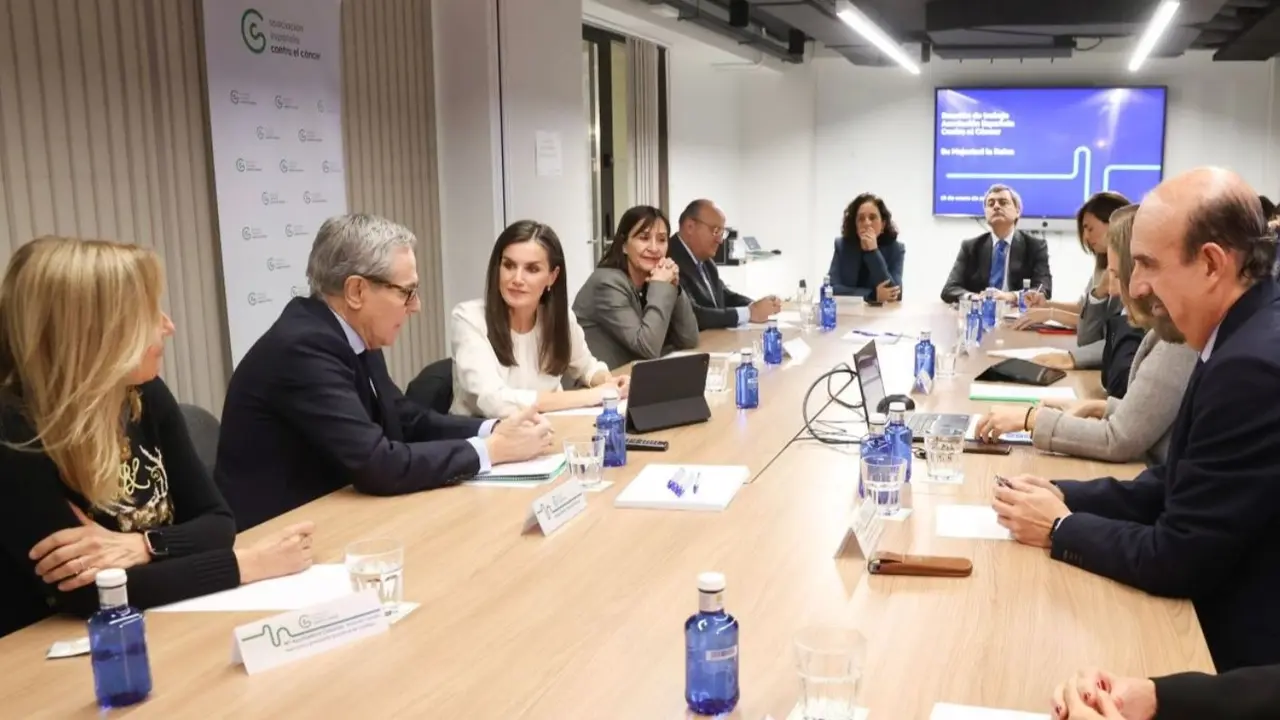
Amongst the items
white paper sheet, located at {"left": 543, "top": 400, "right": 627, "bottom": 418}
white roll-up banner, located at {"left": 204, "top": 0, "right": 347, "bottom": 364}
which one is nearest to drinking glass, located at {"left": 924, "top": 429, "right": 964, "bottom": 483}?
white paper sheet, located at {"left": 543, "top": 400, "right": 627, "bottom": 418}

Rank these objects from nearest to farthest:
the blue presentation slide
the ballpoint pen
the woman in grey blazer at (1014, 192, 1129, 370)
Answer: the ballpoint pen
the woman in grey blazer at (1014, 192, 1129, 370)
the blue presentation slide

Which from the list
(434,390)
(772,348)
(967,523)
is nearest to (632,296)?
(772,348)

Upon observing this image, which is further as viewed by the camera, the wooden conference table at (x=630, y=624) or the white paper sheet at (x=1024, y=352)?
the white paper sheet at (x=1024, y=352)

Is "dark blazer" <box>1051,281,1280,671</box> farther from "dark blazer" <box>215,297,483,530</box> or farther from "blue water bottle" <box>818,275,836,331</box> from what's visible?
"blue water bottle" <box>818,275,836,331</box>

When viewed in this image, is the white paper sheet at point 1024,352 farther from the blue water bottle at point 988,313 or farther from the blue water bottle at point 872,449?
the blue water bottle at point 872,449

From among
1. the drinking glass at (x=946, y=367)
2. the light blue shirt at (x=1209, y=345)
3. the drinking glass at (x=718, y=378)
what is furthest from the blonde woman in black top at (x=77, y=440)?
the drinking glass at (x=946, y=367)

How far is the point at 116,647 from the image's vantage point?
1.48 meters

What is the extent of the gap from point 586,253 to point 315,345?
448 cm

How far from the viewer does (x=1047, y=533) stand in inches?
83.0

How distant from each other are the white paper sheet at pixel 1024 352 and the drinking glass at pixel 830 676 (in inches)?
130

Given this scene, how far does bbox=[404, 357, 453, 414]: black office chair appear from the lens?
3648mm

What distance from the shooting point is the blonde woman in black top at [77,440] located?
1788 mm

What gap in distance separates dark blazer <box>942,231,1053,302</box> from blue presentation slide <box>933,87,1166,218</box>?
3774 millimetres

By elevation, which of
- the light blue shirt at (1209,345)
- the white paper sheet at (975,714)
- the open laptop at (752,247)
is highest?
the light blue shirt at (1209,345)
